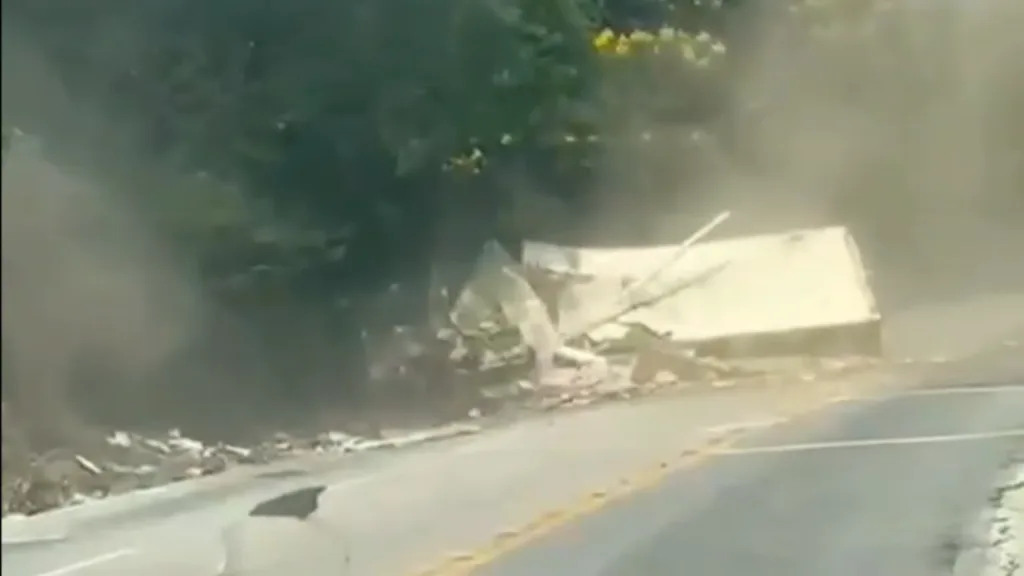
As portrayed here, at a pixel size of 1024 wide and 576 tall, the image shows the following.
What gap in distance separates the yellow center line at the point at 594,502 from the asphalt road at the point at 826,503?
0.06 m

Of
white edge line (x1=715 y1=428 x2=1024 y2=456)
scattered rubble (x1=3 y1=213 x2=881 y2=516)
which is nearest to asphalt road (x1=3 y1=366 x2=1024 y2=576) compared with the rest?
white edge line (x1=715 y1=428 x2=1024 y2=456)

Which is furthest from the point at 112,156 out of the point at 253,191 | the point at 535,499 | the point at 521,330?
the point at 535,499

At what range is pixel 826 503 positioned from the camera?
20.0ft

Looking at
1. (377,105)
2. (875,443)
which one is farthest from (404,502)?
(875,443)

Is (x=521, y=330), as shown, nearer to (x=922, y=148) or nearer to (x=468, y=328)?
(x=468, y=328)

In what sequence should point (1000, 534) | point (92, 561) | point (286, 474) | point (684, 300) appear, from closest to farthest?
point (92, 561), point (286, 474), point (1000, 534), point (684, 300)

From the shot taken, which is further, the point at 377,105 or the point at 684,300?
the point at 684,300

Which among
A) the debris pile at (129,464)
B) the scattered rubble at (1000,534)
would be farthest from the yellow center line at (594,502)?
the debris pile at (129,464)

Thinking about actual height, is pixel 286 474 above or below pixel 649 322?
below

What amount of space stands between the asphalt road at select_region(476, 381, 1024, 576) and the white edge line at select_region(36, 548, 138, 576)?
4.96 feet

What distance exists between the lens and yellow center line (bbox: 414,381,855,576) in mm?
5570

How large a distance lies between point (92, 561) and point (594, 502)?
2.73 meters

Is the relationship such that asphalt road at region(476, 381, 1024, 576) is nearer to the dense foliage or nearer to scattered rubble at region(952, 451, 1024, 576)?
scattered rubble at region(952, 451, 1024, 576)

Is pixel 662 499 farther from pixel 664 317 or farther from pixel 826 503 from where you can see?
pixel 664 317
